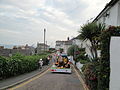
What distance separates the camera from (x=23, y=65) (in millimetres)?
15539

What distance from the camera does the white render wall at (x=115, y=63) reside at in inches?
213

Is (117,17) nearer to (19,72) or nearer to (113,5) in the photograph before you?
(113,5)

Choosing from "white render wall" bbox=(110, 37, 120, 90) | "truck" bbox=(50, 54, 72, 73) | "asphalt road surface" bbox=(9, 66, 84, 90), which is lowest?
"asphalt road surface" bbox=(9, 66, 84, 90)

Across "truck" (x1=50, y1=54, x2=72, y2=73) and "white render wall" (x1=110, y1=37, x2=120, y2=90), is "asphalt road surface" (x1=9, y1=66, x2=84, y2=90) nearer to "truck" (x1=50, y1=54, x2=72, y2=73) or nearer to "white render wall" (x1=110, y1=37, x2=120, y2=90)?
"white render wall" (x1=110, y1=37, x2=120, y2=90)

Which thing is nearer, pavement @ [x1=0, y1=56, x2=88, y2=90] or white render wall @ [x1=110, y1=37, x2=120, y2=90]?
white render wall @ [x1=110, y1=37, x2=120, y2=90]

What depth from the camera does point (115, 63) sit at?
17.9 feet

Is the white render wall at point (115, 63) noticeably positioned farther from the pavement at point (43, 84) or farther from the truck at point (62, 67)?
the truck at point (62, 67)

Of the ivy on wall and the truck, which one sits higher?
the ivy on wall

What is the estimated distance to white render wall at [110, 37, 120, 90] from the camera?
5.40m

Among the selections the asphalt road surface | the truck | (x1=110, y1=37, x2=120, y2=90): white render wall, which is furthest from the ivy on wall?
the truck

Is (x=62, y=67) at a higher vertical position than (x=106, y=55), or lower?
lower

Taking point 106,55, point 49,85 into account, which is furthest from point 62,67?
point 106,55

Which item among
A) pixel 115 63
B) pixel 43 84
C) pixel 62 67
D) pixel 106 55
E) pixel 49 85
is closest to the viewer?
pixel 115 63

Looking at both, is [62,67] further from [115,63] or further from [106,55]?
[115,63]
